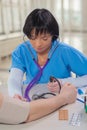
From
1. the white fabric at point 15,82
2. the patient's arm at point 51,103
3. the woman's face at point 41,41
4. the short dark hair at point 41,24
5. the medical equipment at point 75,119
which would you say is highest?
the short dark hair at point 41,24

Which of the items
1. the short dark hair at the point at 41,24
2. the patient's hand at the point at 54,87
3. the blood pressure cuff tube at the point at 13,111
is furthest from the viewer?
the short dark hair at the point at 41,24

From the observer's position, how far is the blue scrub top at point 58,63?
56.2 inches

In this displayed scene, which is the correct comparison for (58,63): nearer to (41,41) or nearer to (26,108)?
(41,41)

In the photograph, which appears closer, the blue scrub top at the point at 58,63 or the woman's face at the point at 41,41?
the woman's face at the point at 41,41

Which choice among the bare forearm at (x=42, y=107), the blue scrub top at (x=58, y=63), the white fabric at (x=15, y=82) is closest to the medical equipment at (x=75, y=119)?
the bare forearm at (x=42, y=107)

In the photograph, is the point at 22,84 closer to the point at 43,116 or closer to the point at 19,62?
the point at 19,62

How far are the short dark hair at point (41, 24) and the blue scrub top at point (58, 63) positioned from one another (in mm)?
128

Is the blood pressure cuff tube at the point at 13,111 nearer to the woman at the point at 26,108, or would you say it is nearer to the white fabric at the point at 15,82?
the woman at the point at 26,108

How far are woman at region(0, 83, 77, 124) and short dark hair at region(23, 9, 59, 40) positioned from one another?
41 centimetres

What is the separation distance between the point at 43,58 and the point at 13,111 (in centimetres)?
65

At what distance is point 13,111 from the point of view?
0.85m

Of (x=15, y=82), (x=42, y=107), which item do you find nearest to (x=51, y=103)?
(x=42, y=107)

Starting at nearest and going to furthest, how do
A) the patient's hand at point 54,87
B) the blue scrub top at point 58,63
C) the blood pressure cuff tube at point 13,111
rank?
the blood pressure cuff tube at point 13,111 < the patient's hand at point 54,87 < the blue scrub top at point 58,63

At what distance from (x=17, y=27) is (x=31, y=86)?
222cm
